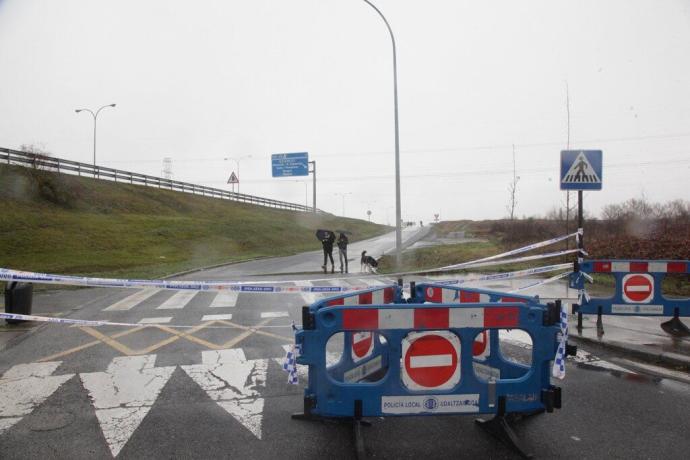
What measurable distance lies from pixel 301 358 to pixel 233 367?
8.45ft

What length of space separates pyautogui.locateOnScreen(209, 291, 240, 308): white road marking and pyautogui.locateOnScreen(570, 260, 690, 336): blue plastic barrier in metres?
7.11

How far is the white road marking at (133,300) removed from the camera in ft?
37.8

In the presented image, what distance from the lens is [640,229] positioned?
64.1 ft

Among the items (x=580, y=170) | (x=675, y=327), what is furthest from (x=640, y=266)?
(x=580, y=170)

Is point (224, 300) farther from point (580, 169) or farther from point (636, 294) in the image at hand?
point (636, 294)

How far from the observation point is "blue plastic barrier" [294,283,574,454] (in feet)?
13.2

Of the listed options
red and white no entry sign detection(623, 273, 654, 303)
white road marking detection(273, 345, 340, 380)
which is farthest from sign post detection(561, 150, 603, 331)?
white road marking detection(273, 345, 340, 380)

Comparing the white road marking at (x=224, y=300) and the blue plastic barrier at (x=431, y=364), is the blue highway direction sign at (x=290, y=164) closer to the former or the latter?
the white road marking at (x=224, y=300)

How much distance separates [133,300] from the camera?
1252 cm

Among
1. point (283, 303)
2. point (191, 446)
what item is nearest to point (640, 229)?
point (283, 303)

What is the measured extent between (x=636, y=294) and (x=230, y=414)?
636 cm

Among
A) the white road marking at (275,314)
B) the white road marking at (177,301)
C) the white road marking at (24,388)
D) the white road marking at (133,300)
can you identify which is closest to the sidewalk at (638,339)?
the white road marking at (275,314)

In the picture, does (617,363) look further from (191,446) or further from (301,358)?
(191,446)

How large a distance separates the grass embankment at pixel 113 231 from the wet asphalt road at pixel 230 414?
12.8 m
